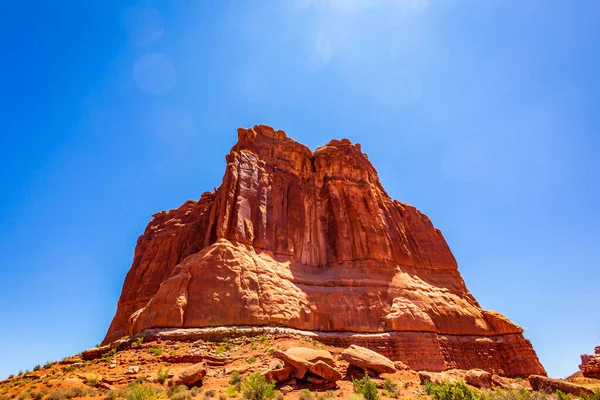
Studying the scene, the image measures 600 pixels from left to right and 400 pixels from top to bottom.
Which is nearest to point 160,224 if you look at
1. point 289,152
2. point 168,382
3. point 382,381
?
point 289,152

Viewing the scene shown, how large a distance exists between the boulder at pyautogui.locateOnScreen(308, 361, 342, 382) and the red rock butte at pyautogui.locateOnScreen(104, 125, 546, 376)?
10.4m

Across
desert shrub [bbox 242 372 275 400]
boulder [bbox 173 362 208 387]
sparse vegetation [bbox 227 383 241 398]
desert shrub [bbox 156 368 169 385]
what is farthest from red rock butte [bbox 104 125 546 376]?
desert shrub [bbox 242 372 275 400]

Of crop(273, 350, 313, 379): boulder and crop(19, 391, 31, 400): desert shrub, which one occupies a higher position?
crop(273, 350, 313, 379): boulder

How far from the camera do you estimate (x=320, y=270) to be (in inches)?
1423

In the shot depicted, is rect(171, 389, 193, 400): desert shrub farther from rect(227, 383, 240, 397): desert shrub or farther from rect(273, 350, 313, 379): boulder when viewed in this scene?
rect(273, 350, 313, 379): boulder

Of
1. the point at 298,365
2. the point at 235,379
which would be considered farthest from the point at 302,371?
the point at 235,379

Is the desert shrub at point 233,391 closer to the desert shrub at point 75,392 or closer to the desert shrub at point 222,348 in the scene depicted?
the desert shrub at point 75,392

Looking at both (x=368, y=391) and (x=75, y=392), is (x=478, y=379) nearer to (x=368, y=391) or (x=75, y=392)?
(x=368, y=391)

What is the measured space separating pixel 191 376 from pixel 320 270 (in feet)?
74.5

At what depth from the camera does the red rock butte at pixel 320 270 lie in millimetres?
25938

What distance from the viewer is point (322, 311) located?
96.2 feet

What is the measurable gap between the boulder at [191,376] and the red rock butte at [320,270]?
8.30m

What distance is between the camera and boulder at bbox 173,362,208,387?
1453 cm

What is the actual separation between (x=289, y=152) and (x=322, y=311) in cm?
2197
